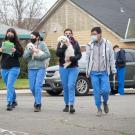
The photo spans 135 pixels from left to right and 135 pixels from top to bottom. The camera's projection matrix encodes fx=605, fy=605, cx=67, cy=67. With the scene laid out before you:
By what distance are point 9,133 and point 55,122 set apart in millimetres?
1655

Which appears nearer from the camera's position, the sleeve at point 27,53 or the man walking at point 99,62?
the man walking at point 99,62

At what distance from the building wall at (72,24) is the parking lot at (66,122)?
76.9ft

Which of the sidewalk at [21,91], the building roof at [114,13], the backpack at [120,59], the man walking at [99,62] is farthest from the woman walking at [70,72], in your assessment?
the building roof at [114,13]

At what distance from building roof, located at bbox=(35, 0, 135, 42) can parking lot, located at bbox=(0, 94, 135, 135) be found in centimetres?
2279

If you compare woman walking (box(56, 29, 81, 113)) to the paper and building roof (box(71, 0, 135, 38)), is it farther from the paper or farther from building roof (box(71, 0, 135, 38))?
building roof (box(71, 0, 135, 38))

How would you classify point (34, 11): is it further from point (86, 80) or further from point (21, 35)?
point (86, 80)

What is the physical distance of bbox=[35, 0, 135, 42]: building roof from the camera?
36688 mm

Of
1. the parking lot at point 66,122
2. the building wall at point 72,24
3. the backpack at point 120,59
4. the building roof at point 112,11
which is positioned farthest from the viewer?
the building wall at point 72,24

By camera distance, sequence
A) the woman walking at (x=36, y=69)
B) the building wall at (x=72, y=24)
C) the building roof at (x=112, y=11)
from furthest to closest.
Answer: the building wall at (x=72, y=24) < the building roof at (x=112, y=11) < the woman walking at (x=36, y=69)

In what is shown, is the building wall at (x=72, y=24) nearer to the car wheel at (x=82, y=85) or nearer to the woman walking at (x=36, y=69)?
the car wheel at (x=82, y=85)

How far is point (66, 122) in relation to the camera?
36.5 ft

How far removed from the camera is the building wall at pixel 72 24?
123 ft

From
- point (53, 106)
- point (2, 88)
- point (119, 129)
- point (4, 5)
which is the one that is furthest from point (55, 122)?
point (4, 5)

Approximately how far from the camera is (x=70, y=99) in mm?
12703
